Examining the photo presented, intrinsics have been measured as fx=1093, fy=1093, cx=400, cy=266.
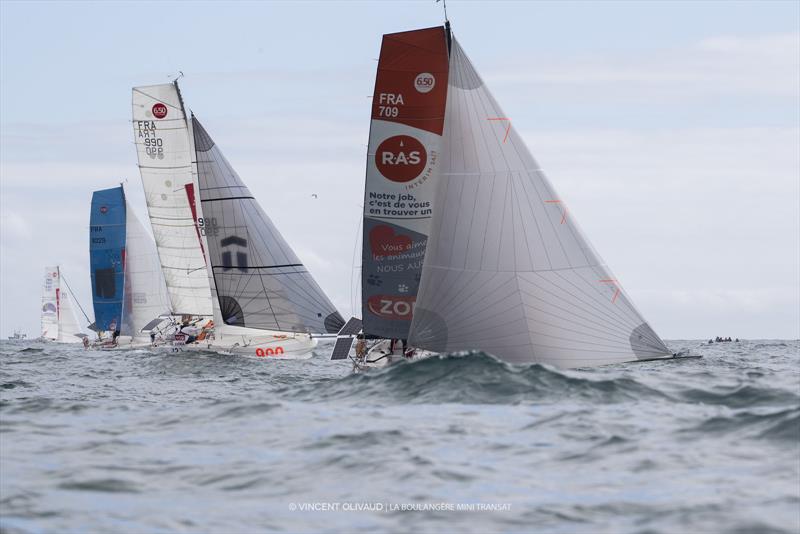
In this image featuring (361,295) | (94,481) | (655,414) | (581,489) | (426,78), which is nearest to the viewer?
(581,489)

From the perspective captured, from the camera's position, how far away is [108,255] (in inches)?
2758

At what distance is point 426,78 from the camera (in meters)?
26.2

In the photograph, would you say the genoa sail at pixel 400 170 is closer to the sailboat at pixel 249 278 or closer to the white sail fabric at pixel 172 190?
the sailboat at pixel 249 278

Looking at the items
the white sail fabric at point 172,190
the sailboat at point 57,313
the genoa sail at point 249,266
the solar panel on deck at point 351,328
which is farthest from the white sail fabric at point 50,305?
the solar panel on deck at point 351,328

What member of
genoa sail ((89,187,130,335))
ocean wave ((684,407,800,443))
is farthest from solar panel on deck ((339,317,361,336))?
genoa sail ((89,187,130,335))

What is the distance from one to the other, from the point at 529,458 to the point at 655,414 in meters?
3.35

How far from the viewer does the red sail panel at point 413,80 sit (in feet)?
85.7

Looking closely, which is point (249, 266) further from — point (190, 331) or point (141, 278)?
point (141, 278)

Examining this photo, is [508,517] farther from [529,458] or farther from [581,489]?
[529,458]

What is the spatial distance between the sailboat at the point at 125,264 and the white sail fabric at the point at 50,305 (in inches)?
1483

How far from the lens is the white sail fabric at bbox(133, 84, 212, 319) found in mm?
48344

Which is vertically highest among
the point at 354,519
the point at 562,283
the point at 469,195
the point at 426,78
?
the point at 426,78

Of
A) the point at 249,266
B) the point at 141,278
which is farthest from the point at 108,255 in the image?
the point at 249,266

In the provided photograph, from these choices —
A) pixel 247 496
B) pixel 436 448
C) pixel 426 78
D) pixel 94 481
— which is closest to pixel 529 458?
pixel 436 448
